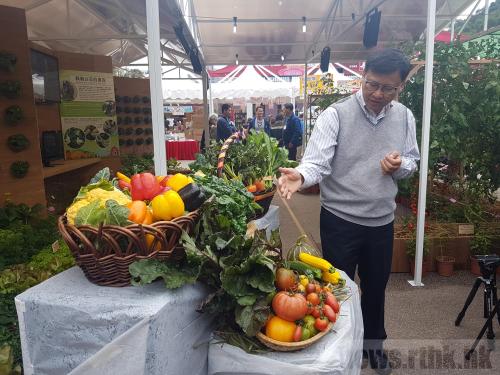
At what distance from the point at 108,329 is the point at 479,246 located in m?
4.02

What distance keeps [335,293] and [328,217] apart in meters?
0.70

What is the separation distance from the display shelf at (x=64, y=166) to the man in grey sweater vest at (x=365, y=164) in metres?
3.31

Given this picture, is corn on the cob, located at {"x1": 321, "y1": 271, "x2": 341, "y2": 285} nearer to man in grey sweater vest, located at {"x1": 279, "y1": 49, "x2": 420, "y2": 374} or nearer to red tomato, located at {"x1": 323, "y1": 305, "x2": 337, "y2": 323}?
red tomato, located at {"x1": 323, "y1": 305, "x2": 337, "y2": 323}

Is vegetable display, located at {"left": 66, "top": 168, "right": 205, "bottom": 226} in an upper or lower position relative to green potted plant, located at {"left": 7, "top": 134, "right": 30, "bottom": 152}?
lower

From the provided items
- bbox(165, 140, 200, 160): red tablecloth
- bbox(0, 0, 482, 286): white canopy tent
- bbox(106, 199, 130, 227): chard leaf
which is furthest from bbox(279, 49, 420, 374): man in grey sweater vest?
bbox(165, 140, 200, 160): red tablecloth

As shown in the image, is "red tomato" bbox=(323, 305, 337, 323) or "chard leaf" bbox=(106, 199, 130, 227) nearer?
"chard leaf" bbox=(106, 199, 130, 227)

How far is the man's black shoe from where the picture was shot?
243 cm

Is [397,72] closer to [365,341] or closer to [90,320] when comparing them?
[365,341]

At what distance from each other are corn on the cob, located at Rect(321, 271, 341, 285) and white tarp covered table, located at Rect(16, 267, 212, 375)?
568 mm

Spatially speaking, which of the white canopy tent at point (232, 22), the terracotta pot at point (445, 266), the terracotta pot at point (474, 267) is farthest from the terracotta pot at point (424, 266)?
the terracotta pot at point (474, 267)

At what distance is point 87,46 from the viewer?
8.09 meters

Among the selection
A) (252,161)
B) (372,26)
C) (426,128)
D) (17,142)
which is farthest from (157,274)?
(372,26)

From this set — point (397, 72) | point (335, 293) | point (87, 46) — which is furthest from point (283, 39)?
point (335, 293)

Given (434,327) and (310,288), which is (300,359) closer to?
(310,288)
